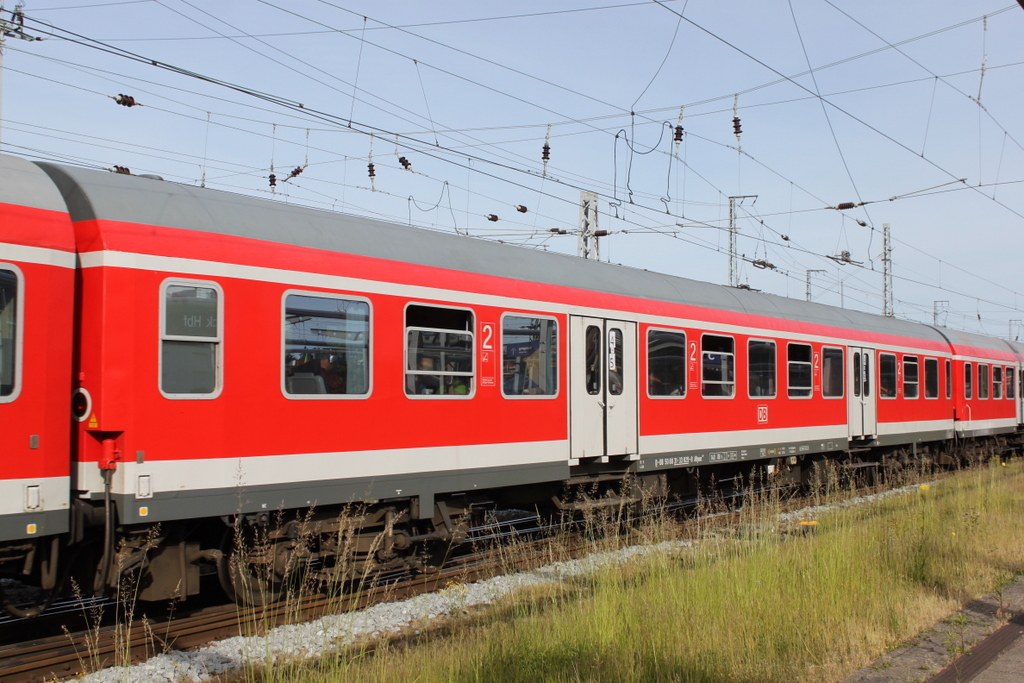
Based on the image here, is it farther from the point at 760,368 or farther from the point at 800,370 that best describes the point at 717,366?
the point at 800,370

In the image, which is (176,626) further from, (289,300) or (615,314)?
(615,314)

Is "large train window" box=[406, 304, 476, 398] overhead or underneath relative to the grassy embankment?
overhead

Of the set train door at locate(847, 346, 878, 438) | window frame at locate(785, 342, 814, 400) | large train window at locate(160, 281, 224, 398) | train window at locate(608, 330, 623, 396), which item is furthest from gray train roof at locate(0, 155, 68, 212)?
train door at locate(847, 346, 878, 438)

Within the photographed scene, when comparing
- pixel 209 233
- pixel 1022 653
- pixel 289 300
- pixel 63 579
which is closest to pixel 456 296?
pixel 289 300

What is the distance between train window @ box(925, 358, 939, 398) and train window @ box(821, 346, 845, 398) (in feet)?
13.9

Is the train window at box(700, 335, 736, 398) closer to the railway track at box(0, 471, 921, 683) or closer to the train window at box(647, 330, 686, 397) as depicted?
the train window at box(647, 330, 686, 397)

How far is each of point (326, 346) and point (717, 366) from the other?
21.7 ft

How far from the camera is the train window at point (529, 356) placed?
8859 millimetres

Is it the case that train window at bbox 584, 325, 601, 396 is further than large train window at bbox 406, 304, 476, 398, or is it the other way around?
train window at bbox 584, 325, 601, 396

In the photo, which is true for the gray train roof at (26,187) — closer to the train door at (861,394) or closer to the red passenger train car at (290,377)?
the red passenger train car at (290,377)

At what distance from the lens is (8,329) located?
5656 millimetres

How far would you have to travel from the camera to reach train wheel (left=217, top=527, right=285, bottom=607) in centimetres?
676

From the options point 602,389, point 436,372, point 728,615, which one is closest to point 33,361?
point 436,372

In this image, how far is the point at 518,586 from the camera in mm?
7555
